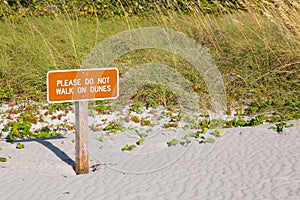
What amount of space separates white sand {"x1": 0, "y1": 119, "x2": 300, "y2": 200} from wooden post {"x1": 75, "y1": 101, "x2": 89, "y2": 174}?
7 cm

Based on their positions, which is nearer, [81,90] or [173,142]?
[81,90]

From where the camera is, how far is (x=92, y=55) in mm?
6961

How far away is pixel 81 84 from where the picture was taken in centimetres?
402

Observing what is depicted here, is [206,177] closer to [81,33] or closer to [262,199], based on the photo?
[262,199]

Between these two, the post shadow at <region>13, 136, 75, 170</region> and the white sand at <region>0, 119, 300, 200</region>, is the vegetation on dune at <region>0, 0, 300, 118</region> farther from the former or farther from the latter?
the post shadow at <region>13, 136, 75, 170</region>

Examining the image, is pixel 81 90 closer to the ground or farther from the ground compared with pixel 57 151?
farther from the ground

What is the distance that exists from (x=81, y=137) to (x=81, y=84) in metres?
0.38

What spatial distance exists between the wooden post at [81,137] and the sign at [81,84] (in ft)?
0.30

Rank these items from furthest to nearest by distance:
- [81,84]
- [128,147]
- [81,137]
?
[128,147], [81,137], [81,84]

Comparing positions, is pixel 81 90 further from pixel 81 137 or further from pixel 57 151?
pixel 57 151

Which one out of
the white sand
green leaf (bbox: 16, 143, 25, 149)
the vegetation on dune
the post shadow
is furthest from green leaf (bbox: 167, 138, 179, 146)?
the vegetation on dune

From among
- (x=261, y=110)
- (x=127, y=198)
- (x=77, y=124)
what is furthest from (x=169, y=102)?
(x=127, y=198)

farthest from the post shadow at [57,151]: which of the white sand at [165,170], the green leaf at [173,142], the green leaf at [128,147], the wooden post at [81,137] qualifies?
the green leaf at [173,142]

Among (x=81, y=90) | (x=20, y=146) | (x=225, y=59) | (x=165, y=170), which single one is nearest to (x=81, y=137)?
(x=81, y=90)
